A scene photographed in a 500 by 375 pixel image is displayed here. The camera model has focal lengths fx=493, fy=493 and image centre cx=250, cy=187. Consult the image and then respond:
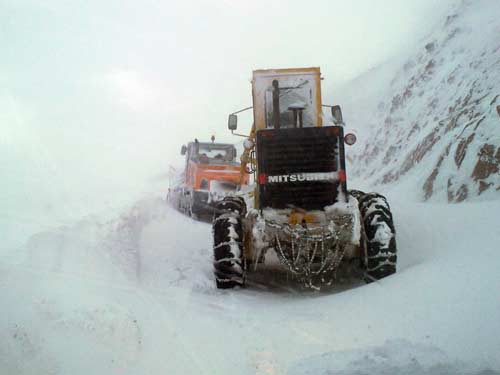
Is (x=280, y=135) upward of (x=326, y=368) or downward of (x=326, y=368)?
upward

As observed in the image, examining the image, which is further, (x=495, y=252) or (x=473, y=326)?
(x=495, y=252)

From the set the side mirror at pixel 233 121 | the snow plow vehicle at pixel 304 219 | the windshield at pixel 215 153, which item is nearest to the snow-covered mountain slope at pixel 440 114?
the snow plow vehicle at pixel 304 219

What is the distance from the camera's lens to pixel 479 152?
8625mm

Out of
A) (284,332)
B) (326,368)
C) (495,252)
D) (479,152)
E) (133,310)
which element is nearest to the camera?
(326,368)

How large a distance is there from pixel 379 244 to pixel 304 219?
959 mm

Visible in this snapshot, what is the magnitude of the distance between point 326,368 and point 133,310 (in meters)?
2.10

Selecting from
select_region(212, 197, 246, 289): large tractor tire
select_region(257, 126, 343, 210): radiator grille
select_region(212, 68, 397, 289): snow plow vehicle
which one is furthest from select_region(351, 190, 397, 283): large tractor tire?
select_region(212, 197, 246, 289): large tractor tire

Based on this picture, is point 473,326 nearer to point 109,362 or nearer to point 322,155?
point 109,362

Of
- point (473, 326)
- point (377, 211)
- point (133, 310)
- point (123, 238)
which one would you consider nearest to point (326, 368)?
point (473, 326)

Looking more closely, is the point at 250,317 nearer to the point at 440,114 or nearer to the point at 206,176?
the point at 206,176

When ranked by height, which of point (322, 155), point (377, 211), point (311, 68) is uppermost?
point (311, 68)

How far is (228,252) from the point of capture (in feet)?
20.0

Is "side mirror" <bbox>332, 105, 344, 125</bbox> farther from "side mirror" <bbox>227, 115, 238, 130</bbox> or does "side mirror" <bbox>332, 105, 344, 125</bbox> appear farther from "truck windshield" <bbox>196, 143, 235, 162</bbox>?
"truck windshield" <bbox>196, 143, 235, 162</bbox>

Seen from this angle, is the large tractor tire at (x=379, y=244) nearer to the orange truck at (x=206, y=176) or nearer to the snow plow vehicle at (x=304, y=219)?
the snow plow vehicle at (x=304, y=219)
